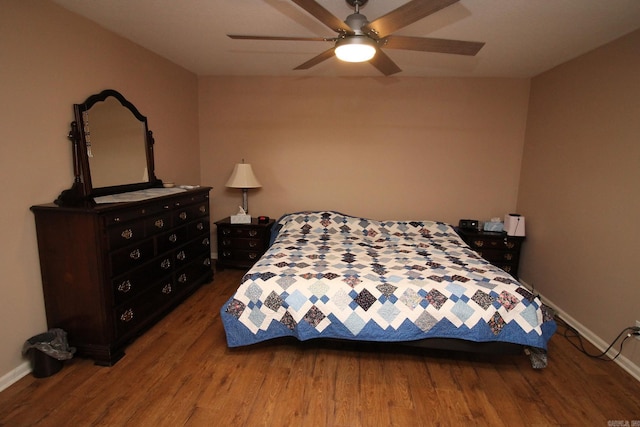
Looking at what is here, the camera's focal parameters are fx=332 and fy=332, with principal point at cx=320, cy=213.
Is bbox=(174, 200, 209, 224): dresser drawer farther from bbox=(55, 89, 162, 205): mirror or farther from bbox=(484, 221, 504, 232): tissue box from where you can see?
bbox=(484, 221, 504, 232): tissue box

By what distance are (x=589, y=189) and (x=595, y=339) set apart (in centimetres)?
121

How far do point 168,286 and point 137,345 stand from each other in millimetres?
540

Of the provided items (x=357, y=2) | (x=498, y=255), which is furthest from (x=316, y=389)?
(x=498, y=255)

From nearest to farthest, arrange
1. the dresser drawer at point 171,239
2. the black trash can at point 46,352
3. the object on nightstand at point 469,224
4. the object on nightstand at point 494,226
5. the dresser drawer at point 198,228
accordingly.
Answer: the black trash can at point 46,352
the dresser drawer at point 171,239
the dresser drawer at point 198,228
the object on nightstand at point 494,226
the object on nightstand at point 469,224

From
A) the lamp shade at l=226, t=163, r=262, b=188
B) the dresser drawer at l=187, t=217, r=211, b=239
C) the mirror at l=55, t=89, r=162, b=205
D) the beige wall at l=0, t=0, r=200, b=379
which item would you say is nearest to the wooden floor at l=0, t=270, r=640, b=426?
the beige wall at l=0, t=0, r=200, b=379

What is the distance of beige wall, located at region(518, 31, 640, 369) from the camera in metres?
2.40

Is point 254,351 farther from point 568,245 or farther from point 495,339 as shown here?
point 568,245

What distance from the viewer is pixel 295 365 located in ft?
7.49

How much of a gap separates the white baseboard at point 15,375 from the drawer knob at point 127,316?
56 centimetres

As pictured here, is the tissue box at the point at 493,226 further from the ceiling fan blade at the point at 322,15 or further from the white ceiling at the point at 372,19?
the ceiling fan blade at the point at 322,15

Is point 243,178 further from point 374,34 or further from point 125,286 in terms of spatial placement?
point 374,34

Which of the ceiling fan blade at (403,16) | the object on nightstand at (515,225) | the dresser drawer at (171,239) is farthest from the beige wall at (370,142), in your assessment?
the ceiling fan blade at (403,16)

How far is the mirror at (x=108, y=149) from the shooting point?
7.74ft

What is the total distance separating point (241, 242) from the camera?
392 centimetres
